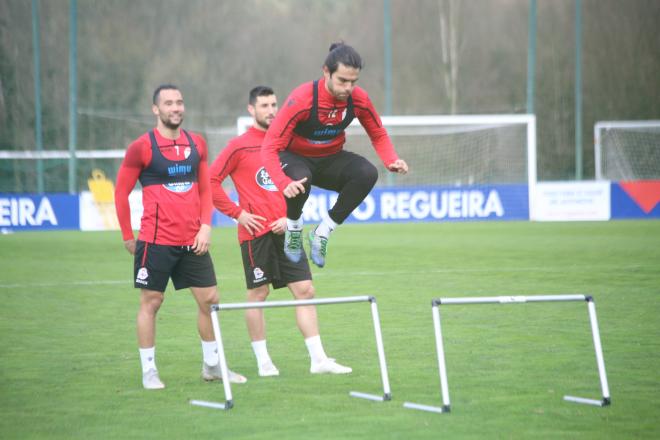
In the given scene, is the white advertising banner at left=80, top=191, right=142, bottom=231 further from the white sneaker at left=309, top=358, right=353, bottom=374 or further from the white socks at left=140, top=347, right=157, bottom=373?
the white socks at left=140, top=347, right=157, bottom=373

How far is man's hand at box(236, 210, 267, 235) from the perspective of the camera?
26.6ft

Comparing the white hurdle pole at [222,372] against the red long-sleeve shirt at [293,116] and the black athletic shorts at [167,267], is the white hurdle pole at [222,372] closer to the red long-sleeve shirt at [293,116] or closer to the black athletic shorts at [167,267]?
the black athletic shorts at [167,267]

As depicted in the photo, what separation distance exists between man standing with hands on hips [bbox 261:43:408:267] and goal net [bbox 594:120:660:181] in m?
27.9

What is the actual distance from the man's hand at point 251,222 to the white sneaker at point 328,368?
1.26 metres

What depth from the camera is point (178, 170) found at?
7.61 meters

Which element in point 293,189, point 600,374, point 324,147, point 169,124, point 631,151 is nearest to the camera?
point 600,374

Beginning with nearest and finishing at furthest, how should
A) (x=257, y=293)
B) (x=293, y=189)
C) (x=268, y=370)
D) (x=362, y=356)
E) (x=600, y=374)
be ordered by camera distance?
(x=600, y=374)
(x=293, y=189)
(x=268, y=370)
(x=257, y=293)
(x=362, y=356)

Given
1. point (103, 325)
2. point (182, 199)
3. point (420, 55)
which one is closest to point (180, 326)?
point (103, 325)

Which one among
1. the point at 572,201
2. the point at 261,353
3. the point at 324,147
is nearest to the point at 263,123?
the point at 324,147

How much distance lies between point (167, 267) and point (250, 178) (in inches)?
49.8

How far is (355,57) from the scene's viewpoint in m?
7.12

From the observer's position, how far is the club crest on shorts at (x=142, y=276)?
759cm

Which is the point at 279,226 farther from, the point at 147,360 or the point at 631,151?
the point at 631,151

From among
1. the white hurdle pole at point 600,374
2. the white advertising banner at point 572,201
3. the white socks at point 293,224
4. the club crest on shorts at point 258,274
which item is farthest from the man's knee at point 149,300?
the white advertising banner at point 572,201
